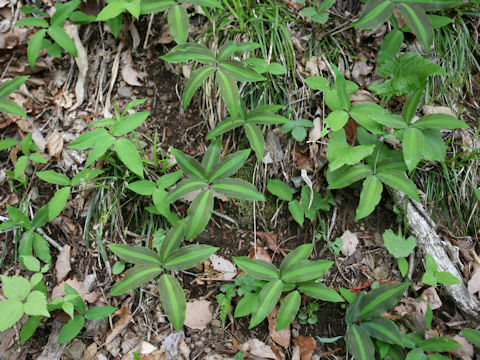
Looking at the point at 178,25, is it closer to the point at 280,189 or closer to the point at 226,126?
the point at 226,126

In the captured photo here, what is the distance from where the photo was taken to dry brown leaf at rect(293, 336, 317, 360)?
2014 millimetres

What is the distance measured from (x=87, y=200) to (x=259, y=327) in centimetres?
134

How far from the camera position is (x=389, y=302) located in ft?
6.40

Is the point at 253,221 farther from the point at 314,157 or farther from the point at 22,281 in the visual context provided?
the point at 22,281

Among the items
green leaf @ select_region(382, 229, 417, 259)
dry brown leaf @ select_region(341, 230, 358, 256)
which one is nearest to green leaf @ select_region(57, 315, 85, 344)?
dry brown leaf @ select_region(341, 230, 358, 256)

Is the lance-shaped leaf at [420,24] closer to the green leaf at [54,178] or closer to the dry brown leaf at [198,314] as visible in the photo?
the dry brown leaf at [198,314]

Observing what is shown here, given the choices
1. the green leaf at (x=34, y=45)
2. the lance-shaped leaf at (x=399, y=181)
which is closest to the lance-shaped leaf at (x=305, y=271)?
the lance-shaped leaf at (x=399, y=181)

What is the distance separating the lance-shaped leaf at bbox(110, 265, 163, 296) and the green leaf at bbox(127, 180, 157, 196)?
45 centimetres

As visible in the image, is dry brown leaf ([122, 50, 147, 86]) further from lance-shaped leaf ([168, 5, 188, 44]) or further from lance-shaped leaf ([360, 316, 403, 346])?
lance-shaped leaf ([360, 316, 403, 346])

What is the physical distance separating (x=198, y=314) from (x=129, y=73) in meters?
1.72

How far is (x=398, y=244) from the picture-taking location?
2.20 meters

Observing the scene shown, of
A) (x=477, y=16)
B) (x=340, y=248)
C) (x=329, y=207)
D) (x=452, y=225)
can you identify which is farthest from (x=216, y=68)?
(x=477, y=16)

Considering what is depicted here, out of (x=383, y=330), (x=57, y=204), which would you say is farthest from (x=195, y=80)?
(x=383, y=330)

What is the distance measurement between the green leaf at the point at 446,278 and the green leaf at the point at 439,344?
0.94 ft
